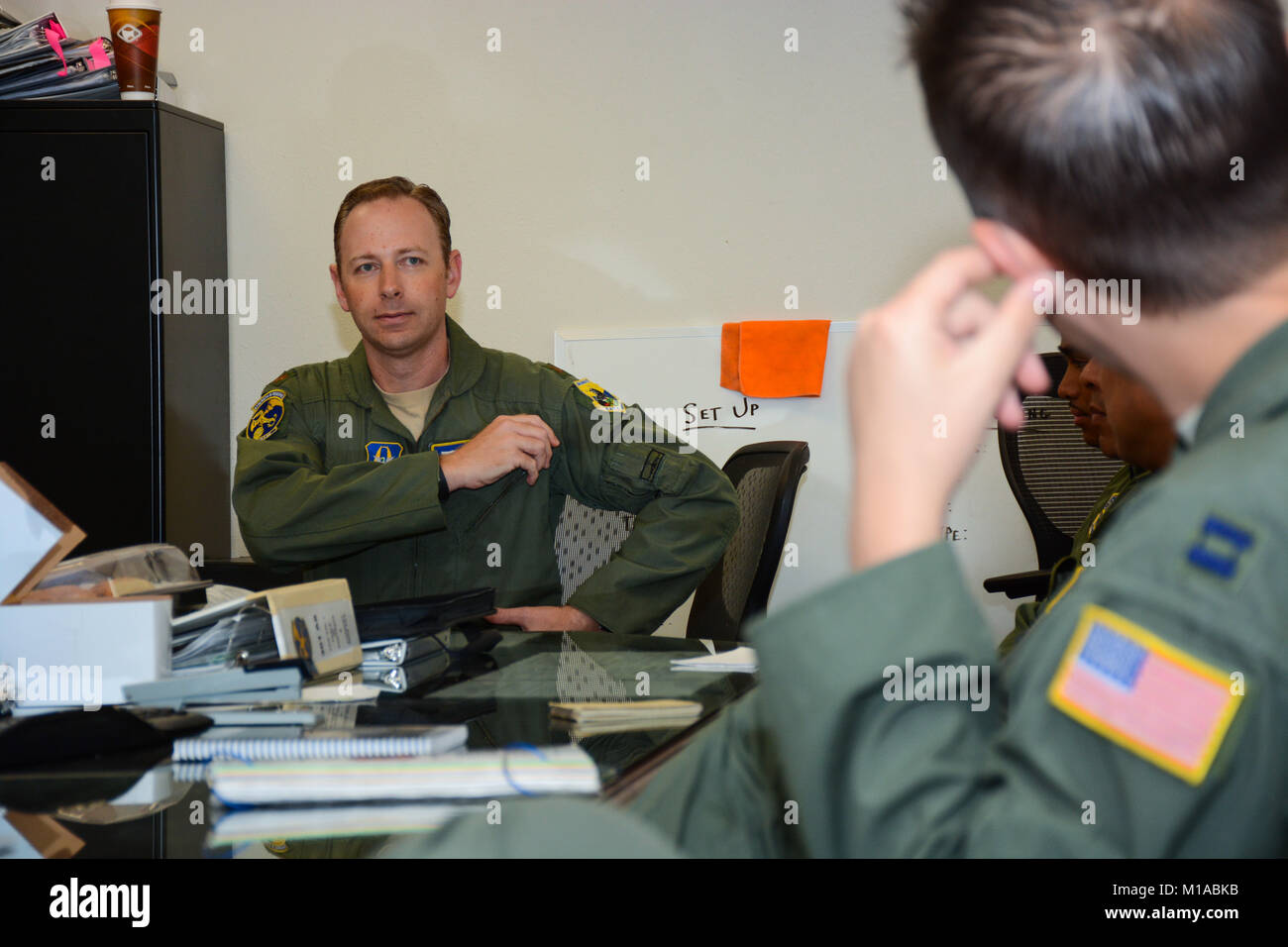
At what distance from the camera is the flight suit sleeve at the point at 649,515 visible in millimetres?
1941

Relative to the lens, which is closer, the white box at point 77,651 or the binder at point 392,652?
the white box at point 77,651

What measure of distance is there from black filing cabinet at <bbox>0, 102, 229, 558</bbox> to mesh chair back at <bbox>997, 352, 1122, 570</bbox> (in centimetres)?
200

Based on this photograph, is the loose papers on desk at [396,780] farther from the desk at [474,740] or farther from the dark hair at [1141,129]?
the dark hair at [1141,129]

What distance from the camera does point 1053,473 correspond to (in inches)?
99.4

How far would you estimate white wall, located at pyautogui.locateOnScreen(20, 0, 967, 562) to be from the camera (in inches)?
115

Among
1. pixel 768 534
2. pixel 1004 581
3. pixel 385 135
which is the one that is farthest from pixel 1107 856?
pixel 385 135

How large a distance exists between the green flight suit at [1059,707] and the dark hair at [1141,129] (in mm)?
51

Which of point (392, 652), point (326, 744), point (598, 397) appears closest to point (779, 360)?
point (598, 397)

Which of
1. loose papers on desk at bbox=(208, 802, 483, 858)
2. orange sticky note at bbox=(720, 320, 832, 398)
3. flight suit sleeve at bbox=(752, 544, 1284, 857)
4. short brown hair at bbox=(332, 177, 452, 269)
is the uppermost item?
short brown hair at bbox=(332, 177, 452, 269)

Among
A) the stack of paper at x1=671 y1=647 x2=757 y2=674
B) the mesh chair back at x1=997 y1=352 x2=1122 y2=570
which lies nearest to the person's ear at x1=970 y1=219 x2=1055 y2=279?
the stack of paper at x1=671 y1=647 x2=757 y2=674

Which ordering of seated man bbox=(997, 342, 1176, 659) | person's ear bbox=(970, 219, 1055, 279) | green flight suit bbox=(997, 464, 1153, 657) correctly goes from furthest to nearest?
1. green flight suit bbox=(997, 464, 1153, 657)
2. seated man bbox=(997, 342, 1176, 659)
3. person's ear bbox=(970, 219, 1055, 279)

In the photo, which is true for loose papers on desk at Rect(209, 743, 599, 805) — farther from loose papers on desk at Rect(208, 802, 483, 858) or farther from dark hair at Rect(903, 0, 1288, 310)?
dark hair at Rect(903, 0, 1288, 310)

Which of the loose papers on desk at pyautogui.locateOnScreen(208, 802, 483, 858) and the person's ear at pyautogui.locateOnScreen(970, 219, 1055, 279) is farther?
the loose papers on desk at pyautogui.locateOnScreen(208, 802, 483, 858)

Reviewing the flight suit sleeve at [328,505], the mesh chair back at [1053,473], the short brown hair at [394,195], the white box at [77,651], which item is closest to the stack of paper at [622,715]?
the white box at [77,651]
